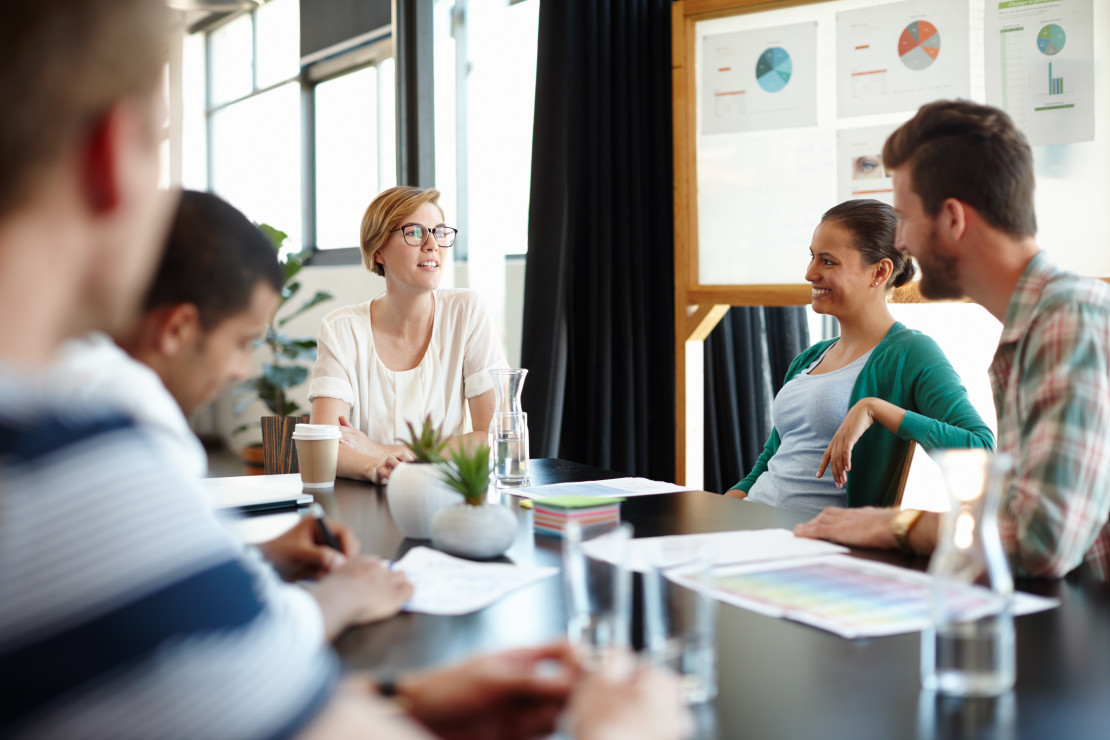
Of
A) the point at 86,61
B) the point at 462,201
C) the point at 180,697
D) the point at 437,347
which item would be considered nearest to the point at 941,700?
the point at 180,697

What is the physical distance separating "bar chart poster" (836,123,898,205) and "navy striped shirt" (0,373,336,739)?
255 centimetres

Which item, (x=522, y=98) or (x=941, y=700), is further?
(x=522, y=98)

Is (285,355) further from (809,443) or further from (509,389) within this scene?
(809,443)

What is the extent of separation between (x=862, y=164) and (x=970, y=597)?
216 centimetres

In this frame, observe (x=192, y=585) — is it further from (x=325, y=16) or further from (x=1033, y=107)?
(x=325, y=16)

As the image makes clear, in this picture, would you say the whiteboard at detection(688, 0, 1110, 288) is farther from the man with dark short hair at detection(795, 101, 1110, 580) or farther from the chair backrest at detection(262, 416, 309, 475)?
the chair backrest at detection(262, 416, 309, 475)

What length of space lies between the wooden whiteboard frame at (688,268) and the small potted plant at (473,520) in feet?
5.86

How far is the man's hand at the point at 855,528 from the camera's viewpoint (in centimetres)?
133

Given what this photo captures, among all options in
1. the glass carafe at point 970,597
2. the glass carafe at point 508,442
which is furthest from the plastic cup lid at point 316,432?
the glass carafe at point 970,597

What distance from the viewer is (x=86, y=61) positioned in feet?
1.56

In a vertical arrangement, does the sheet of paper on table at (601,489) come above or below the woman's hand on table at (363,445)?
below

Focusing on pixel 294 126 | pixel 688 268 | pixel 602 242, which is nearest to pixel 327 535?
pixel 688 268

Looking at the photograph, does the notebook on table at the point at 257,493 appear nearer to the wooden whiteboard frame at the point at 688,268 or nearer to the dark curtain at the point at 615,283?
the wooden whiteboard frame at the point at 688,268

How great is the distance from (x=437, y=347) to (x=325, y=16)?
352cm
